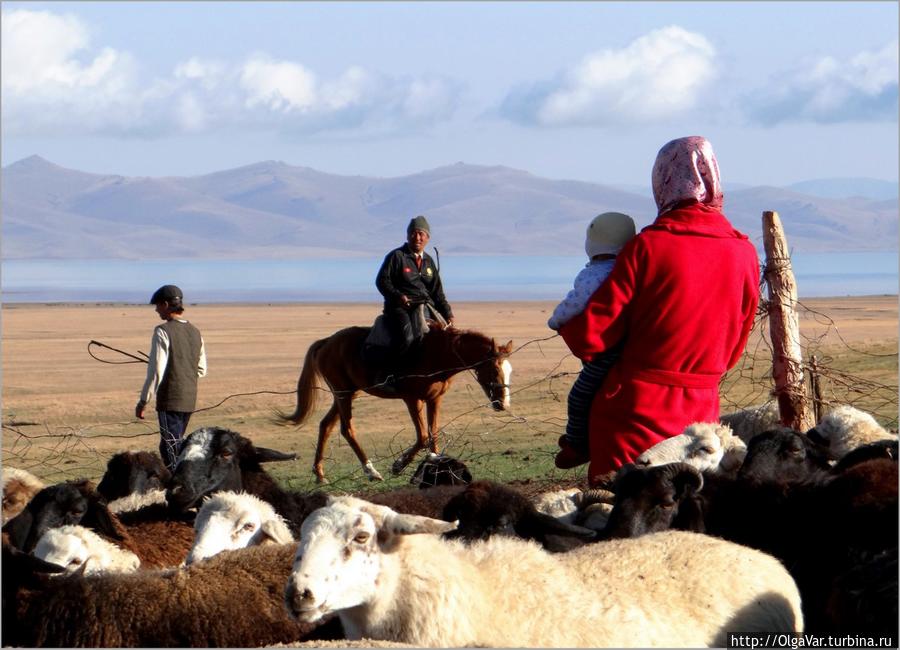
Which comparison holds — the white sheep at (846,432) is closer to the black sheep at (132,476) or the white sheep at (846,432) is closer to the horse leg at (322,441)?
the black sheep at (132,476)

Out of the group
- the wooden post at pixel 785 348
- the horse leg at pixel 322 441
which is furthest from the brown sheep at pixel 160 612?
the horse leg at pixel 322 441

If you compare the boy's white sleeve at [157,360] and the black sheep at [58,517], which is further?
the boy's white sleeve at [157,360]

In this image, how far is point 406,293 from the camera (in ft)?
53.6

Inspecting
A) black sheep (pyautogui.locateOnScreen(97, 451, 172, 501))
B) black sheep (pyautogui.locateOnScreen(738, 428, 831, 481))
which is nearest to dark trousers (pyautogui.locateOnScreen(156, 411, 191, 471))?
black sheep (pyautogui.locateOnScreen(97, 451, 172, 501))

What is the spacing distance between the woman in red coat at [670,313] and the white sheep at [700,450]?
0.06 meters

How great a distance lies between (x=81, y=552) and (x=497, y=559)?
8.17 feet

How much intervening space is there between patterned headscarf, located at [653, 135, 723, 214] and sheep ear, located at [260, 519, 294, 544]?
249cm

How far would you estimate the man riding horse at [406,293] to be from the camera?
16.0m

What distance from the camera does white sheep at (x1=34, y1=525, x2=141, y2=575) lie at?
661 centimetres

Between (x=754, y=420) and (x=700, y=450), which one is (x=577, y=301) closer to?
(x=700, y=450)

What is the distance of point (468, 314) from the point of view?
4912 cm

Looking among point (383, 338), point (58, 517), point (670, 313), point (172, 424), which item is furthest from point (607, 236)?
point (383, 338)

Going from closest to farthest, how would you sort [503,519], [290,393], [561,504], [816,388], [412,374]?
[503,519] < [561,504] < [816,388] < [290,393] < [412,374]

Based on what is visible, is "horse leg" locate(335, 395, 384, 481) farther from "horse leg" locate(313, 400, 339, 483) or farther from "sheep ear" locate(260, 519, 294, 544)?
"sheep ear" locate(260, 519, 294, 544)
